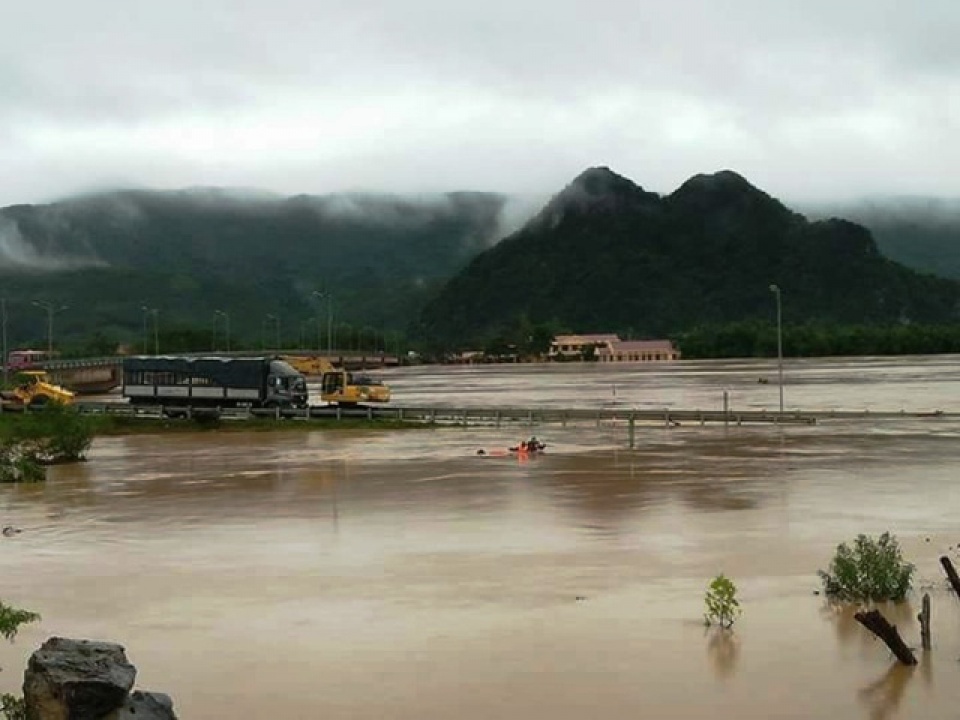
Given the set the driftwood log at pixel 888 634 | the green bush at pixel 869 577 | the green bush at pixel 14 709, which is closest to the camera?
the green bush at pixel 14 709

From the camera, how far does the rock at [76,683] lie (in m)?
10.5

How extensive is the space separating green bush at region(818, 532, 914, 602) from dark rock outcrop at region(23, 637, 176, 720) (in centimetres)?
933

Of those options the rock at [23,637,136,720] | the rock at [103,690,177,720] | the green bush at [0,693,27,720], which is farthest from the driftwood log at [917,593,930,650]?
the green bush at [0,693,27,720]

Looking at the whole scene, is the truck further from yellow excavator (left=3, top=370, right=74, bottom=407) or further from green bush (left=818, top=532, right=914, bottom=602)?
green bush (left=818, top=532, right=914, bottom=602)

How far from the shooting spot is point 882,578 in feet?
54.6

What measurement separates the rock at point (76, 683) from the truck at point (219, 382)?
52.8 metres

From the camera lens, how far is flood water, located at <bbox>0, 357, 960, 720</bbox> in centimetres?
1328

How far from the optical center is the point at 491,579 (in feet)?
62.5

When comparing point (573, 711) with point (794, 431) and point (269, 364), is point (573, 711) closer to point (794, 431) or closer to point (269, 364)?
point (794, 431)

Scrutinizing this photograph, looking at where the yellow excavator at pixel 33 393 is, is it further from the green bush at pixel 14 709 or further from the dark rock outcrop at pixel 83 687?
the dark rock outcrop at pixel 83 687

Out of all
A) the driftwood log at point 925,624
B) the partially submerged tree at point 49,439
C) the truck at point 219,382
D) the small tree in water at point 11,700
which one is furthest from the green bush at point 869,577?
the truck at point 219,382

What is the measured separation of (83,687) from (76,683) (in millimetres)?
65

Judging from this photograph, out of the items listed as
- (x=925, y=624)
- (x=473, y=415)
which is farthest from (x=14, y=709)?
(x=473, y=415)

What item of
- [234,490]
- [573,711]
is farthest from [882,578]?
[234,490]
